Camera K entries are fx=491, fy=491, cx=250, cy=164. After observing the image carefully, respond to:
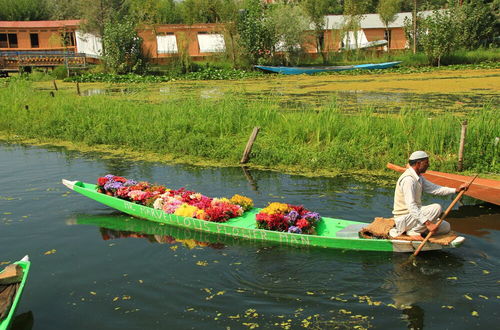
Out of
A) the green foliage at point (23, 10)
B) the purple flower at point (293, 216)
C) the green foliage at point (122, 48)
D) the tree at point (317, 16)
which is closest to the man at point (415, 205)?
the purple flower at point (293, 216)

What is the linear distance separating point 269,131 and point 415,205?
7.05 m

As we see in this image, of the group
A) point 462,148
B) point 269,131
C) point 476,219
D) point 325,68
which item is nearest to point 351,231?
point 476,219

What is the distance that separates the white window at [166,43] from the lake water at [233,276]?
28.3 m

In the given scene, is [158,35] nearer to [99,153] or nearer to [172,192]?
[99,153]

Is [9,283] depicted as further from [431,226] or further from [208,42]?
[208,42]

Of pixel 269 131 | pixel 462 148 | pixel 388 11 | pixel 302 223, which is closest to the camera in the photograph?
pixel 302 223

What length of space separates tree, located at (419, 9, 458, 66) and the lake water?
2550cm

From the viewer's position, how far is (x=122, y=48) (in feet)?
107

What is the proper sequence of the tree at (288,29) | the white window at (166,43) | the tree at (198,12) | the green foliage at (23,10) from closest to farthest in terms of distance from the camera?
the tree at (288,29) < the white window at (166,43) < the tree at (198,12) < the green foliage at (23,10)

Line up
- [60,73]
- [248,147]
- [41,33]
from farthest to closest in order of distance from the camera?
1. [41,33]
2. [60,73]
3. [248,147]

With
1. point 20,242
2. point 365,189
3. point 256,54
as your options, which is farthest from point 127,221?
point 256,54

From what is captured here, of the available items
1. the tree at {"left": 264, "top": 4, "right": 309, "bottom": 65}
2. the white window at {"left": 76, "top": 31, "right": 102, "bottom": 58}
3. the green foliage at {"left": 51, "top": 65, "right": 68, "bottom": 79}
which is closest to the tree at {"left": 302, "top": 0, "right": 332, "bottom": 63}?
the tree at {"left": 264, "top": 4, "right": 309, "bottom": 65}

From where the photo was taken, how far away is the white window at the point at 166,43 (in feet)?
119

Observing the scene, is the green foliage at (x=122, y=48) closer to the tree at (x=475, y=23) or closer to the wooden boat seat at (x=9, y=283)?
the tree at (x=475, y=23)
